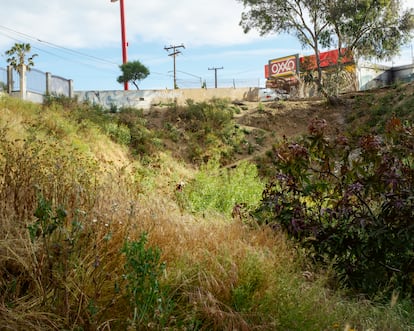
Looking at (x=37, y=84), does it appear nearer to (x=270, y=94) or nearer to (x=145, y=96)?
(x=145, y=96)

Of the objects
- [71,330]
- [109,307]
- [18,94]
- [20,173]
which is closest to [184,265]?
[109,307]

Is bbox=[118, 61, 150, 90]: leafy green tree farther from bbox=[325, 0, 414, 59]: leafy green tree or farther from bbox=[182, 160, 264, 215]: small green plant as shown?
bbox=[182, 160, 264, 215]: small green plant

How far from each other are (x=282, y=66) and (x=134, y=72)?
13.1m

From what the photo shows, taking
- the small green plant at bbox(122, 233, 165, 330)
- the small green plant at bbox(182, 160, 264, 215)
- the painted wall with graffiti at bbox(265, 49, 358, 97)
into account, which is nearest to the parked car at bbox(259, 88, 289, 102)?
the painted wall with graffiti at bbox(265, 49, 358, 97)

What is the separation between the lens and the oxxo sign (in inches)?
1508

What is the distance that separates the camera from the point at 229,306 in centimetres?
311

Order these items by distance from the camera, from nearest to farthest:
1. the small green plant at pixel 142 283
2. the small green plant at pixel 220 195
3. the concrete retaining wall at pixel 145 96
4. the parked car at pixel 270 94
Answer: the small green plant at pixel 142 283, the small green plant at pixel 220 195, the concrete retaining wall at pixel 145 96, the parked car at pixel 270 94

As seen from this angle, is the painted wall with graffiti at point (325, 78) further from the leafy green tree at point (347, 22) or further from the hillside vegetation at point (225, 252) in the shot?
the hillside vegetation at point (225, 252)

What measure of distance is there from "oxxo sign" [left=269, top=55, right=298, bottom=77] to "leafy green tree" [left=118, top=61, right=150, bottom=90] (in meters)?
11.8

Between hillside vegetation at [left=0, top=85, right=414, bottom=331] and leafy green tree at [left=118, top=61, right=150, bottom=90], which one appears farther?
leafy green tree at [left=118, top=61, right=150, bottom=90]

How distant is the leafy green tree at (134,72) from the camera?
3506cm

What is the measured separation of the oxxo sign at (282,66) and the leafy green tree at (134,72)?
463 inches

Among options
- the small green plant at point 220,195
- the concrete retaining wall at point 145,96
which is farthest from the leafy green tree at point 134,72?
→ the small green plant at point 220,195

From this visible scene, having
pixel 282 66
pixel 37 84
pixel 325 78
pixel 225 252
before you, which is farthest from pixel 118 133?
pixel 282 66
